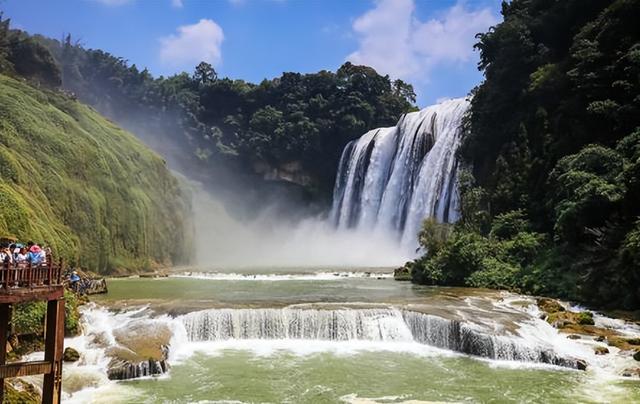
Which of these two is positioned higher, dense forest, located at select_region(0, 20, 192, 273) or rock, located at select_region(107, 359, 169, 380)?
dense forest, located at select_region(0, 20, 192, 273)

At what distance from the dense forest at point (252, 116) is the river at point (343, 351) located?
46.5 meters

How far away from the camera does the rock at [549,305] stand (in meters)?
20.9

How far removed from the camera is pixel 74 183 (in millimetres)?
33531

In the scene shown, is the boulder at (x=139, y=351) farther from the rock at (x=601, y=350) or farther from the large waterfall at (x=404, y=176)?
the large waterfall at (x=404, y=176)

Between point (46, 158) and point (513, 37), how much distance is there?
1247 inches

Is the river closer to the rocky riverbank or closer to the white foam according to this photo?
the rocky riverbank

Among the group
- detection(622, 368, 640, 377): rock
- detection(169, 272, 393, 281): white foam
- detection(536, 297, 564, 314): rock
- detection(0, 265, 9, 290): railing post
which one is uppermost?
detection(0, 265, 9, 290): railing post

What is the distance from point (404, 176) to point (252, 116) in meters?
31.5

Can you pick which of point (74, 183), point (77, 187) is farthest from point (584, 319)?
point (74, 183)

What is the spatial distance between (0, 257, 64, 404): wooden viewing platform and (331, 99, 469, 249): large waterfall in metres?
30.7

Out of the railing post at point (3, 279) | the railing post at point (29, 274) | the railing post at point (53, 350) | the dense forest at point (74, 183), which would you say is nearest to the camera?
the railing post at point (3, 279)

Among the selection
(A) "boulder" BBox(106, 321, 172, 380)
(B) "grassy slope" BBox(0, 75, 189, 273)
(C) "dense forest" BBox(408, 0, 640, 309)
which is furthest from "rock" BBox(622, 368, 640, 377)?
(B) "grassy slope" BBox(0, 75, 189, 273)

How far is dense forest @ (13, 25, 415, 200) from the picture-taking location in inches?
2753

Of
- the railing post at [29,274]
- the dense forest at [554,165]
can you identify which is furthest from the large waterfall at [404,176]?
the railing post at [29,274]
